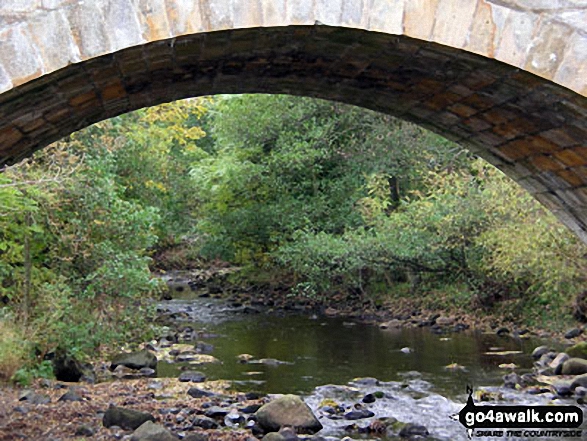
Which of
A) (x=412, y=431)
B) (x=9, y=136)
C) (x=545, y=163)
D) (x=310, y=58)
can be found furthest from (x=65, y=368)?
(x=545, y=163)

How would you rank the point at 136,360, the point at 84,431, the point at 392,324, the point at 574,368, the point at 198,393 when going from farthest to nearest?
the point at 392,324 → the point at 136,360 → the point at 574,368 → the point at 198,393 → the point at 84,431

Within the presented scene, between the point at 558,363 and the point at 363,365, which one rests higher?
the point at 558,363

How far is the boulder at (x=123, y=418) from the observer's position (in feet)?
26.3

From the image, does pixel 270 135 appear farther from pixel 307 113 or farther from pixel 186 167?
pixel 186 167

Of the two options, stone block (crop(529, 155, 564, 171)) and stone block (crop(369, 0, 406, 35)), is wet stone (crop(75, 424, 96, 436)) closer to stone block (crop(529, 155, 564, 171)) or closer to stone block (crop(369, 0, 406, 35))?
stone block (crop(529, 155, 564, 171))

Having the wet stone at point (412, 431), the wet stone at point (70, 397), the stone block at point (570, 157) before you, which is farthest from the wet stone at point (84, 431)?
the stone block at point (570, 157)

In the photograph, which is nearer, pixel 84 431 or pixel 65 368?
pixel 84 431

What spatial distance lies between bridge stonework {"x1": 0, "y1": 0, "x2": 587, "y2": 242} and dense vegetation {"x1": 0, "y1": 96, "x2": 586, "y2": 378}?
380cm

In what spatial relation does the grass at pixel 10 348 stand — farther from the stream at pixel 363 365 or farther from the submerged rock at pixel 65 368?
the stream at pixel 363 365

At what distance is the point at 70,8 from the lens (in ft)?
10.9

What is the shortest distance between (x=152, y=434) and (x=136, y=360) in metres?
4.46

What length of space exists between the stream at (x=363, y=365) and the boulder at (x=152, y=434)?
1864 millimetres

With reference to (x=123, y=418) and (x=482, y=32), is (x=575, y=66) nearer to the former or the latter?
(x=482, y=32)

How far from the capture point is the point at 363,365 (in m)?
11.8
